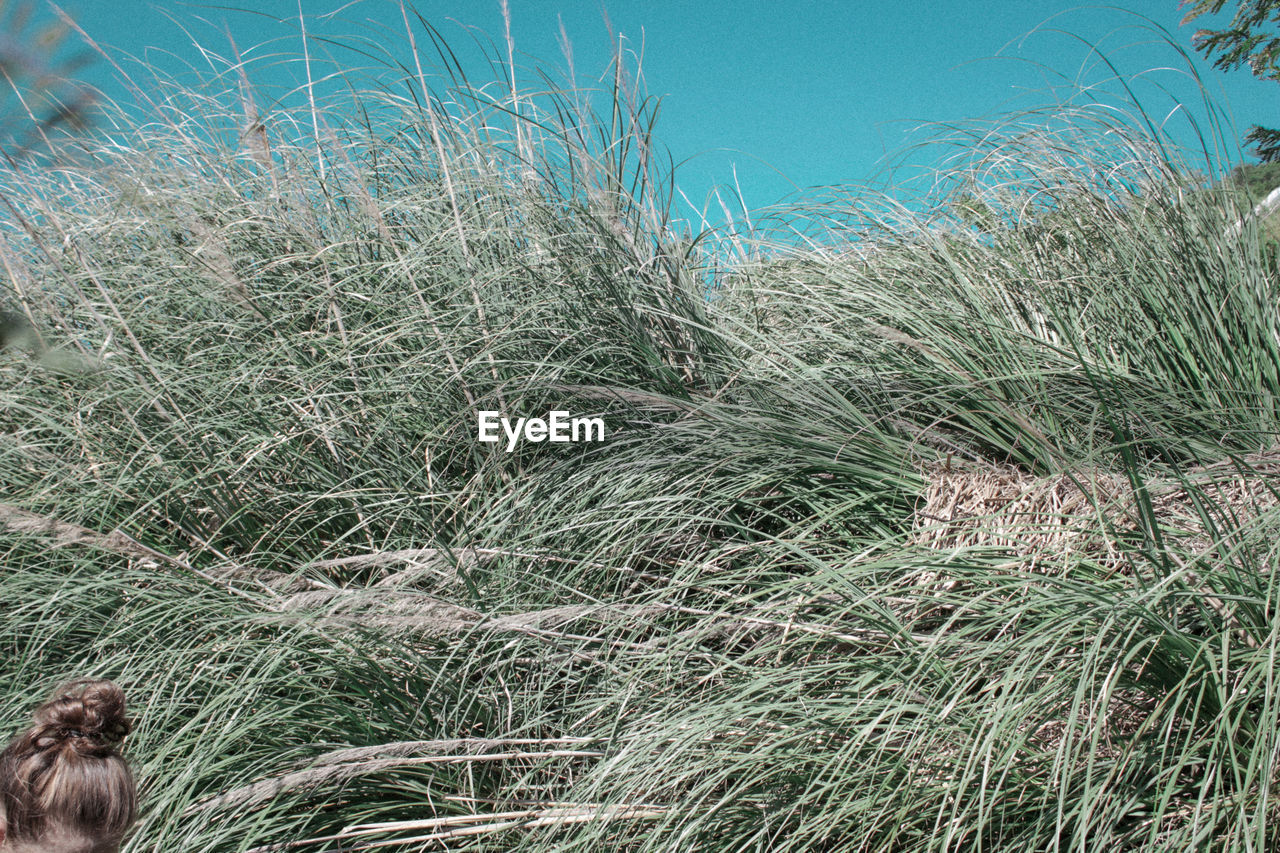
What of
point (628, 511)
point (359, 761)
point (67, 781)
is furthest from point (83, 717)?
point (628, 511)

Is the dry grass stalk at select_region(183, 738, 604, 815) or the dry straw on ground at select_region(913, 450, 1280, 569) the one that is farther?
the dry straw on ground at select_region(913, 450, 1280, 569)

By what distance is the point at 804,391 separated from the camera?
273cm

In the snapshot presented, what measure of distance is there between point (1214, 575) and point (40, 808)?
2.02m

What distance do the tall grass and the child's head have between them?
1.45 feet

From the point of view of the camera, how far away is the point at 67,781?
1366 mm

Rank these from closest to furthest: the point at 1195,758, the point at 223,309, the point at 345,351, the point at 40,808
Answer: the point at 40,808, the point at 1195,758, the point at 345,351, the point at 223,309

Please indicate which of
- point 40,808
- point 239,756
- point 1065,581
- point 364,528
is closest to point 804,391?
point 1065,581

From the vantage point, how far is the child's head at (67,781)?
1.35 meters

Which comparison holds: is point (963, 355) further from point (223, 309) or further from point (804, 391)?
point (223, 309)

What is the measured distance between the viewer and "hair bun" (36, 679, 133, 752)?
1.38 meters

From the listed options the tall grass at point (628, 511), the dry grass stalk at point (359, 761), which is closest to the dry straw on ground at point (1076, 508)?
the tall grass at point (628, 511)

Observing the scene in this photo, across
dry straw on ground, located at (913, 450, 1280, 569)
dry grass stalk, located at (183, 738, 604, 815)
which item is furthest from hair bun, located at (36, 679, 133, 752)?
dry straw on ground, located at (913, 450, 1280, 569)

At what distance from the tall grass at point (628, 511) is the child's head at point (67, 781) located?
442 mm

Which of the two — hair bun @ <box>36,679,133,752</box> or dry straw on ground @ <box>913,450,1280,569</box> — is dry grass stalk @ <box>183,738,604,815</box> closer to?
hair bun @ <box>36,679,133,752</box>
